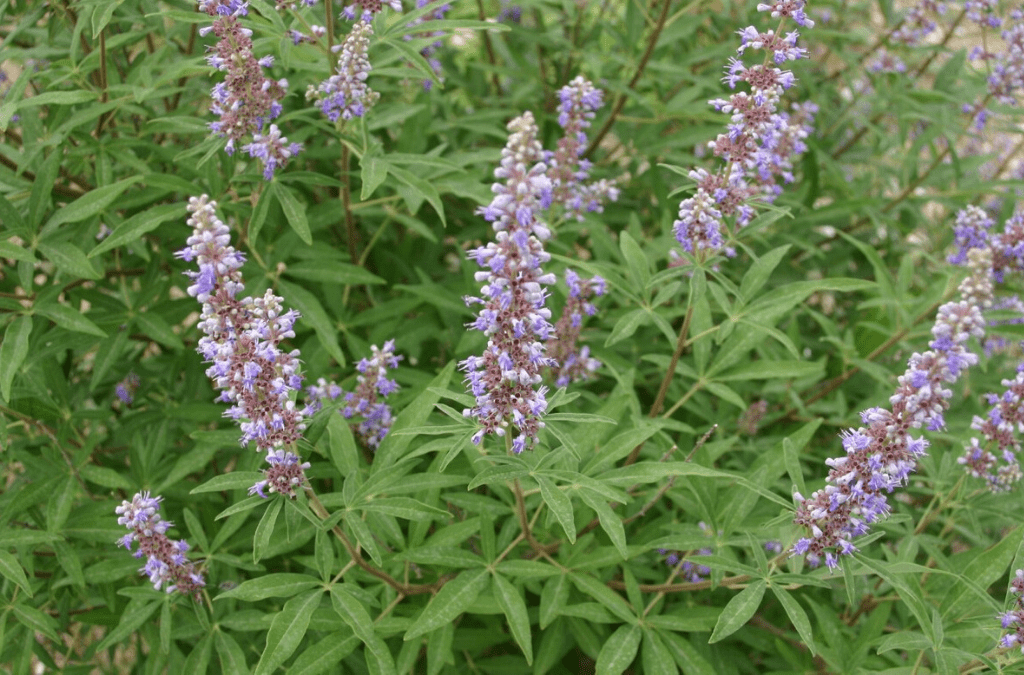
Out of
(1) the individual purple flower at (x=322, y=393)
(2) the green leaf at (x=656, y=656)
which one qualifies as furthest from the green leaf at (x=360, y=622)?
(2) the green leaf at (x=656, y=656)

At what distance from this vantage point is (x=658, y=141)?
6535mm

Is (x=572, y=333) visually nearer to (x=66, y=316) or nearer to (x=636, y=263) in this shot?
(x=636, y=263)

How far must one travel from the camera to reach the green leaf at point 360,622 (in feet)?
11.8

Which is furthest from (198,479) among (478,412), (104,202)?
(478,412)

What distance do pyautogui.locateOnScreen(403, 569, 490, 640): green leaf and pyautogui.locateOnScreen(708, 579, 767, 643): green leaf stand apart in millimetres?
1025

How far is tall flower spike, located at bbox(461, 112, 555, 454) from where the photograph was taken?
289 cm

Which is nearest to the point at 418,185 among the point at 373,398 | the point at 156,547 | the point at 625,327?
the point at 373,398

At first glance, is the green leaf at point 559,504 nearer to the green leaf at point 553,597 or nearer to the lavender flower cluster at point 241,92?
the green leaf at point 553,597

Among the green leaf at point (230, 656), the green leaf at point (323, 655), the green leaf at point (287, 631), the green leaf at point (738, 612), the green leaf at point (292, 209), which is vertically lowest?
the green leaf at point (230, 656)

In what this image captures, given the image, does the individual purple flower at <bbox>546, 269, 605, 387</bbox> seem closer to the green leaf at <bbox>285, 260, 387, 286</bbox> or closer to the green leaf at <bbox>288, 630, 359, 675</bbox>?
the green leaf at <bbox>285, 260, 387, 286</bbox>

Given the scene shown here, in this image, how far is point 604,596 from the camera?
4.08 metres

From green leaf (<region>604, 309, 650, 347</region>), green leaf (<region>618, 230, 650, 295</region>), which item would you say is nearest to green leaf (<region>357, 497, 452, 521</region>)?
green leaf (<region>604, 309, 650, 347</region>)

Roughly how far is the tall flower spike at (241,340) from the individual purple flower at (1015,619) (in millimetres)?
2740

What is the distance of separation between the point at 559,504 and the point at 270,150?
221 cm
